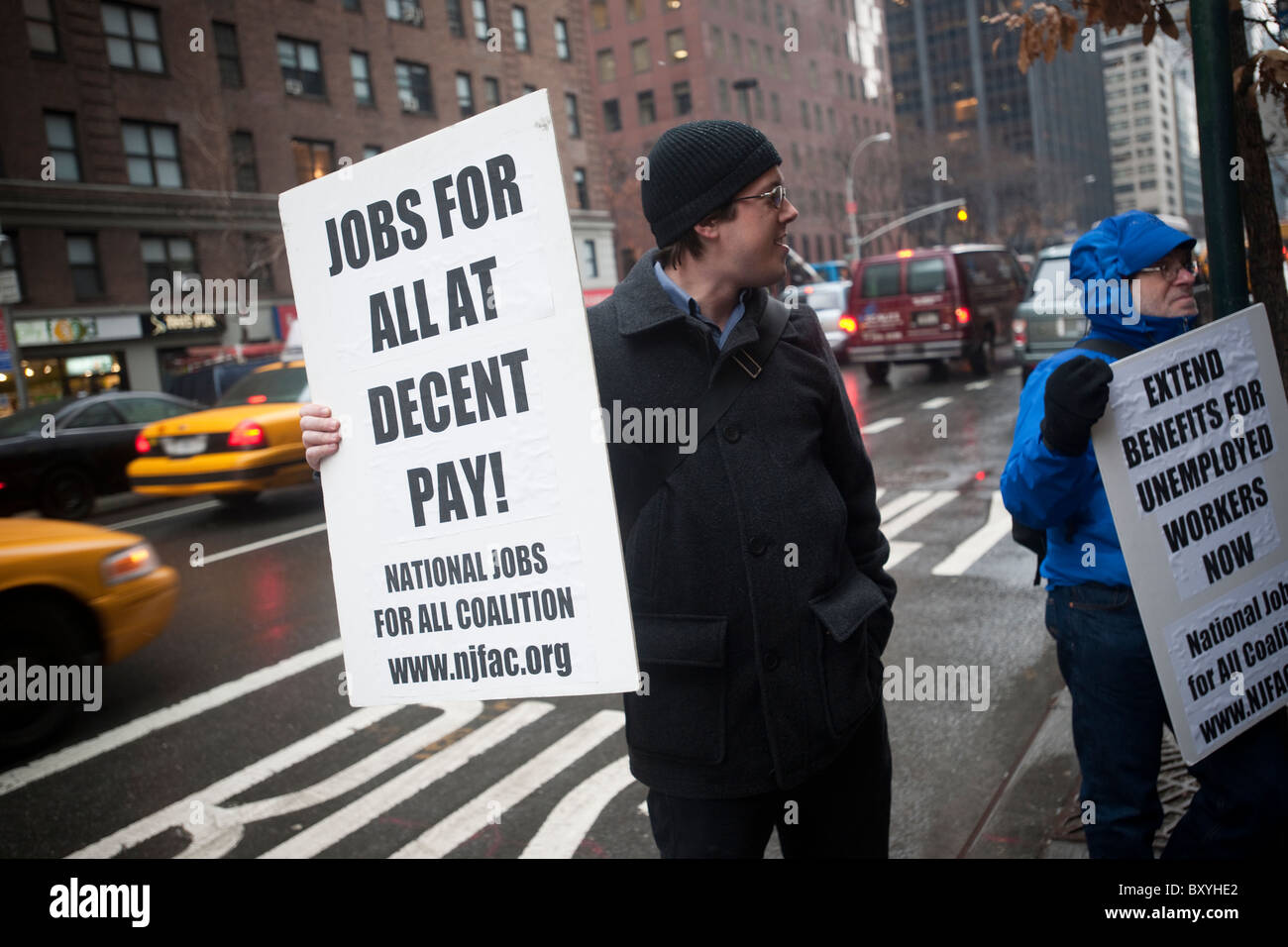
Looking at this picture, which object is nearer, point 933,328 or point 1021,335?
point 1021,335

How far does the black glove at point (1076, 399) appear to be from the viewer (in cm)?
230

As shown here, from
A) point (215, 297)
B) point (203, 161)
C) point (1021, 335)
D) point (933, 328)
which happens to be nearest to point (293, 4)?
point (203, 161)

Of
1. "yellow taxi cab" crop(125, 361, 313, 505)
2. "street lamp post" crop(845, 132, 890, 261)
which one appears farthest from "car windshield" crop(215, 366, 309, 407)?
"street lamp post" crop(845, 132, 890, 261)

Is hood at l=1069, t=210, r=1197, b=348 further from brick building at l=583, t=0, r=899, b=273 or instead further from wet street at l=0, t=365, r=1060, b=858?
brick building at l=583, t=0, r=899, b=273

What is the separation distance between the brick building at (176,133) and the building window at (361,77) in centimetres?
5

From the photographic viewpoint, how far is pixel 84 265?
85.9 ft

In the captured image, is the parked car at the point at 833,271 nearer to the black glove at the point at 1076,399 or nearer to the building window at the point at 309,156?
the building window at the point at 309,156

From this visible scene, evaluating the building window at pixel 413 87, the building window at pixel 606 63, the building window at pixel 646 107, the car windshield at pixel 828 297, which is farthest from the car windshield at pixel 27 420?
the building window at pixel 646 107

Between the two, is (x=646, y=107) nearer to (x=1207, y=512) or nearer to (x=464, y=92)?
(x=464, y=92)

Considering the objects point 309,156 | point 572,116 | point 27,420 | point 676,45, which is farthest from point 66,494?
point 676,45

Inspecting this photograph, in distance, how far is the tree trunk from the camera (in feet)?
11.8

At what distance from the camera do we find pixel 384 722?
5312mm

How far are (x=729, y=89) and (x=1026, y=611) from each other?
37059mm
